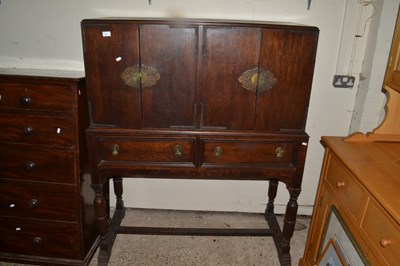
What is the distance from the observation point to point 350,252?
148cm

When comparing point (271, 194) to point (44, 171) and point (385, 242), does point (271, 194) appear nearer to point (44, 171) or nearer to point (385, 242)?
point (385, 242)

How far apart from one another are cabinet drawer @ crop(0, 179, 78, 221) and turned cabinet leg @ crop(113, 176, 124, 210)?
588 millimetres

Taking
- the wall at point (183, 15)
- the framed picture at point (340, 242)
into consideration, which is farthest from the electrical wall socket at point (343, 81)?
the framed picture at point (340, 242)

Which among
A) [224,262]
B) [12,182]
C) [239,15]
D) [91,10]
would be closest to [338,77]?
[239,15]

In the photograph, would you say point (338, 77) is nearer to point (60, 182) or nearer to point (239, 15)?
point (239, 15)

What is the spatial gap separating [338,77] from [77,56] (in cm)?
201

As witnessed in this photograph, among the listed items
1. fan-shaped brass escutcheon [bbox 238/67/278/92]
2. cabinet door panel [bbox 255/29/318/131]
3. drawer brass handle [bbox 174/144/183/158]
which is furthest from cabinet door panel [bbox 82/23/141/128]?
cabinet door panel [bbox 255/29/318/131]

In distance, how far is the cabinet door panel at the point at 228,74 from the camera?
5.40 feet

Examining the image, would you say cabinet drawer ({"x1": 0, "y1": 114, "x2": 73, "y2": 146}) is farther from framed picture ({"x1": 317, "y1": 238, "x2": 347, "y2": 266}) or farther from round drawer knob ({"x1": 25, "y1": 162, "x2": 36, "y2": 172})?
framed picture ({"x1": 317, "y1": 238, "x2": 347, "y2": 266})

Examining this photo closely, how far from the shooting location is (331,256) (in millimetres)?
1667

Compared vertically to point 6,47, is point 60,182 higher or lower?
lower

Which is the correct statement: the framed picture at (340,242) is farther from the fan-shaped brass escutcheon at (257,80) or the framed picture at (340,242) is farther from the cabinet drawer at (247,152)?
the fan-shaped brass escutcheon at (257,80)

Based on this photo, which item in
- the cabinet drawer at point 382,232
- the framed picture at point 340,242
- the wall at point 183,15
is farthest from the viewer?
the wall at point 183,15

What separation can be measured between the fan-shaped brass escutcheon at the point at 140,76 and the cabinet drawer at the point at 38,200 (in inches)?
32.5
